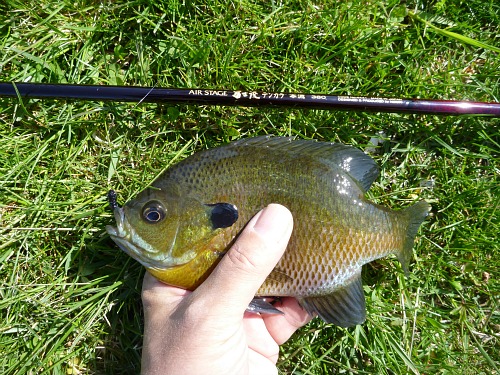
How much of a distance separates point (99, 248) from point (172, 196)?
40.2 inches

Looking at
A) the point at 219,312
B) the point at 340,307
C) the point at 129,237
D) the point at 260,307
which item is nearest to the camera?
the point at 219,312

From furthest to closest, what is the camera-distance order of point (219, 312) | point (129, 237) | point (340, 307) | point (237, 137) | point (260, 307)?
1. point (237, 137)
2. point (340, 307)
3. point (260, 307)
4. point (129, 237)
5. point (219, 312)

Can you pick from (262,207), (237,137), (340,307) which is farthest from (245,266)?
(237,137)

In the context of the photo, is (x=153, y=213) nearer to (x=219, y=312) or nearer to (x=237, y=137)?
(x=219, y=312)

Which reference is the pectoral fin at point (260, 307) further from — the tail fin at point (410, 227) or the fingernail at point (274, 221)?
the tail fin at point (410, 227)

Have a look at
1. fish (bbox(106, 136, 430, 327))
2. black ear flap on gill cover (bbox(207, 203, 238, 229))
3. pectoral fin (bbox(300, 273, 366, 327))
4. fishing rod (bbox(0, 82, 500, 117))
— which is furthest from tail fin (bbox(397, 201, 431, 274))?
black ear flap on gill cover (bbox(207, 203, 238, 229))

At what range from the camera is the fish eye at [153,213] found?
8.84 feet

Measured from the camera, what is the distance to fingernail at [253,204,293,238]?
100 inches

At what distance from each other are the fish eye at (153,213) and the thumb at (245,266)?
48 centimetres

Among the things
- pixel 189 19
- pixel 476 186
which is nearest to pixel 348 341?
pixel 476 186

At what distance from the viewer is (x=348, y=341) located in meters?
3.44

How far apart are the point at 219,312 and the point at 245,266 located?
301 mm

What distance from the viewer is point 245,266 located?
2.48 meters

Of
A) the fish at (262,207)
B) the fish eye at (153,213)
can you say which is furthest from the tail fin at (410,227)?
the fish eye at (153,213)
